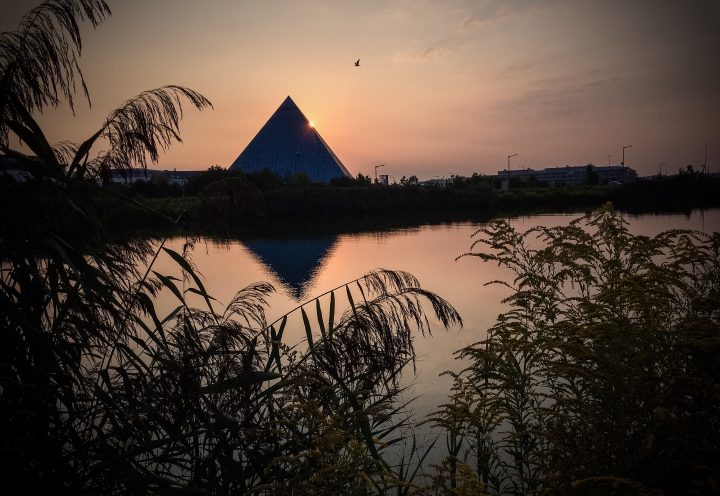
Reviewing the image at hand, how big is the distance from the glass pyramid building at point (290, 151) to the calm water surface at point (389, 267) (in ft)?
245

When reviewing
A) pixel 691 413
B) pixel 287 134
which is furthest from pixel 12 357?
pixel 287 134

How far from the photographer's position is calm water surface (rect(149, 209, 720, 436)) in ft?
25.7

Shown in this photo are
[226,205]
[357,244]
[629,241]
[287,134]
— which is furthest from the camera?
[287,134]

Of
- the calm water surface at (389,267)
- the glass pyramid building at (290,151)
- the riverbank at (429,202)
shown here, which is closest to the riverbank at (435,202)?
the riverbank at (429,202)

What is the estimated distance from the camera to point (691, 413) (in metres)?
1.84

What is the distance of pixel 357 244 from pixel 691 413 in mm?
24219

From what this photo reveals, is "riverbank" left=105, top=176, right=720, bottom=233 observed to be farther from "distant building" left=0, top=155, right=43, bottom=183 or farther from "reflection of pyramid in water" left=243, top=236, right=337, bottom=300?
"distant building" left=0, top=155, right=43, bottom=183

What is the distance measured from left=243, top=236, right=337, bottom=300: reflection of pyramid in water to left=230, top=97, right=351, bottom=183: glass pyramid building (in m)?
73.7

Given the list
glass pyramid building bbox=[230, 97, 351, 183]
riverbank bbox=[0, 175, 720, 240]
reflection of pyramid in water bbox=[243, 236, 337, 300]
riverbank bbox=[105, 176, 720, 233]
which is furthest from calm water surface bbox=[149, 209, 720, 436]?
glass pyramid building bbox=[230, 97, 351, 183]

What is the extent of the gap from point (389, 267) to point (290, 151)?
96.5m

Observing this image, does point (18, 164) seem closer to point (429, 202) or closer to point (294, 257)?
point (294, 257)

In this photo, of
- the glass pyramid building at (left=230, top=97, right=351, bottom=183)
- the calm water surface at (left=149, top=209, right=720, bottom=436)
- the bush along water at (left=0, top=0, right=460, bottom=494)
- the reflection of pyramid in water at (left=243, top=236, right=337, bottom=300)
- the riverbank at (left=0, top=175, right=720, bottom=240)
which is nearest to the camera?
the bush along water at (left=0, top=0, right=460, bottom=494)

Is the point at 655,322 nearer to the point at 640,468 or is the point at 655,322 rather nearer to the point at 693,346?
the point at 693,346

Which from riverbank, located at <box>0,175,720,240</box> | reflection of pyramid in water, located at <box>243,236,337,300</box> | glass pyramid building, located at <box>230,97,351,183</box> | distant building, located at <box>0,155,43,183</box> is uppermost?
glass pyramid building, located at <box>230,97,351,183</box>
